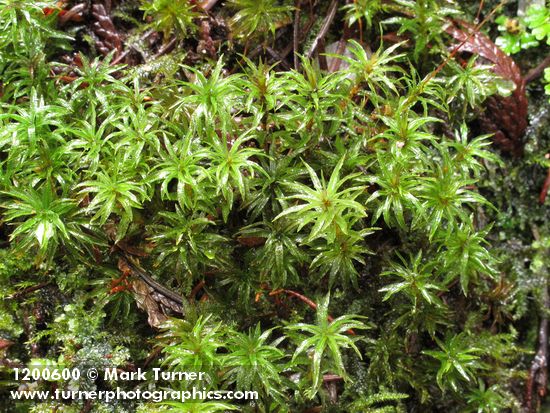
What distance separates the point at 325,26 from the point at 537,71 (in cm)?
120

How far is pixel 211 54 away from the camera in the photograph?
2.51m

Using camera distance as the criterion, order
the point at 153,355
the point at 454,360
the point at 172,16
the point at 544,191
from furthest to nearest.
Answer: the point at 544,191 → the point at 172,16 → the point at 454,360 → the point at 153,355

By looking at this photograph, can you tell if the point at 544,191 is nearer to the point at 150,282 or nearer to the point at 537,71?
the point at 537,71

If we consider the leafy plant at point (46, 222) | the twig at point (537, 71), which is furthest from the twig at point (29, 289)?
the twig at point (537, 71)

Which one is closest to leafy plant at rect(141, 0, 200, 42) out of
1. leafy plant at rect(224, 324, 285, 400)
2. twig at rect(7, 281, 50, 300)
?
twig at rect(7, 281, 50, 300)

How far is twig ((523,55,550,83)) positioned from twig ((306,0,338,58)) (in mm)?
1120

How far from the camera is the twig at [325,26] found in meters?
2.54

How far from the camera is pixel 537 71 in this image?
8.93ft

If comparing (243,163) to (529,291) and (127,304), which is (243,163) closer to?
(127,304)

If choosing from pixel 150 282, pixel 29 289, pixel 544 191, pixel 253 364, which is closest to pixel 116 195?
pixel 150 282

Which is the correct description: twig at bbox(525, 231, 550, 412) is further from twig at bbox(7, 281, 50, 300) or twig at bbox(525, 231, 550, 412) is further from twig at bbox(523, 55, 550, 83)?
twig at bbox(7, 281, 50, 300)

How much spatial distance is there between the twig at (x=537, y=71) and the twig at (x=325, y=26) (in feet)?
3.67

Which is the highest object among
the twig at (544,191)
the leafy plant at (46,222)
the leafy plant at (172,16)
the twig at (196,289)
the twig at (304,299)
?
the leafy plant at (172,16)

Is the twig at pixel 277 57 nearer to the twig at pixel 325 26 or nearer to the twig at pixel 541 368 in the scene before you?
the twig at pixel 325 26
